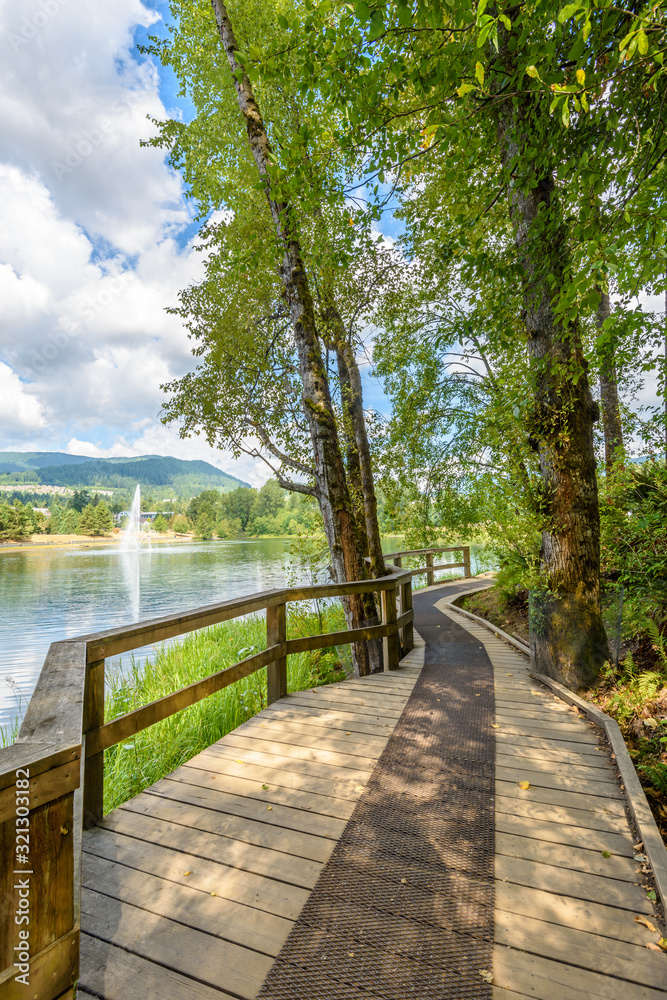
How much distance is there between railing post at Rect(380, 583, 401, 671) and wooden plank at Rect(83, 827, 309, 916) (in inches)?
111

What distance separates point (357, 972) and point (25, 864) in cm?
111

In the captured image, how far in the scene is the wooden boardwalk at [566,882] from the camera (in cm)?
139

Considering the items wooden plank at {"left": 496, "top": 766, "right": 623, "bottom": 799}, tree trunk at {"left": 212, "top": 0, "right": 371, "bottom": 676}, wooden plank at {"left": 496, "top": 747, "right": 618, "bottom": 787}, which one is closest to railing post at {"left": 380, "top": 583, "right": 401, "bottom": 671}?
tree trunk at {"left": 212, "top": 0, "right": 371, "bottom": 676}

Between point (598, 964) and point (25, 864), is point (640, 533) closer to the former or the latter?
point (598, 964)

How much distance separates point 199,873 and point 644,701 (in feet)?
10.1

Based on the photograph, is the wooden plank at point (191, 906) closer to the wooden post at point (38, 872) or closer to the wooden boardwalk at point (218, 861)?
the wooden boardwalk at point (218, 861)

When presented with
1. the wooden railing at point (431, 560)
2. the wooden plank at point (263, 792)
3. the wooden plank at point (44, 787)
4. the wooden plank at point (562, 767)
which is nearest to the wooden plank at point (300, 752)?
the wooden plank at point (263, 792)

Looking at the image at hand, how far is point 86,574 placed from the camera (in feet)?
82.3

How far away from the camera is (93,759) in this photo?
2.20m

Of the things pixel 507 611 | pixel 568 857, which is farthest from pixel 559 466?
pixel 507 611

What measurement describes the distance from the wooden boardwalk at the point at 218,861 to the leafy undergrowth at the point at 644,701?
158 cm

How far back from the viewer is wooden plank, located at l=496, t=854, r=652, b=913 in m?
1.68

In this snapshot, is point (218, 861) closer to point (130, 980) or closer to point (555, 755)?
point (130, 980)

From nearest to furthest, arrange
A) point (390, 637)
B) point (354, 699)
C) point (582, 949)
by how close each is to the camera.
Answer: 1. point (582, 949)
2. point (354, 699)
3. point (390, 637)
